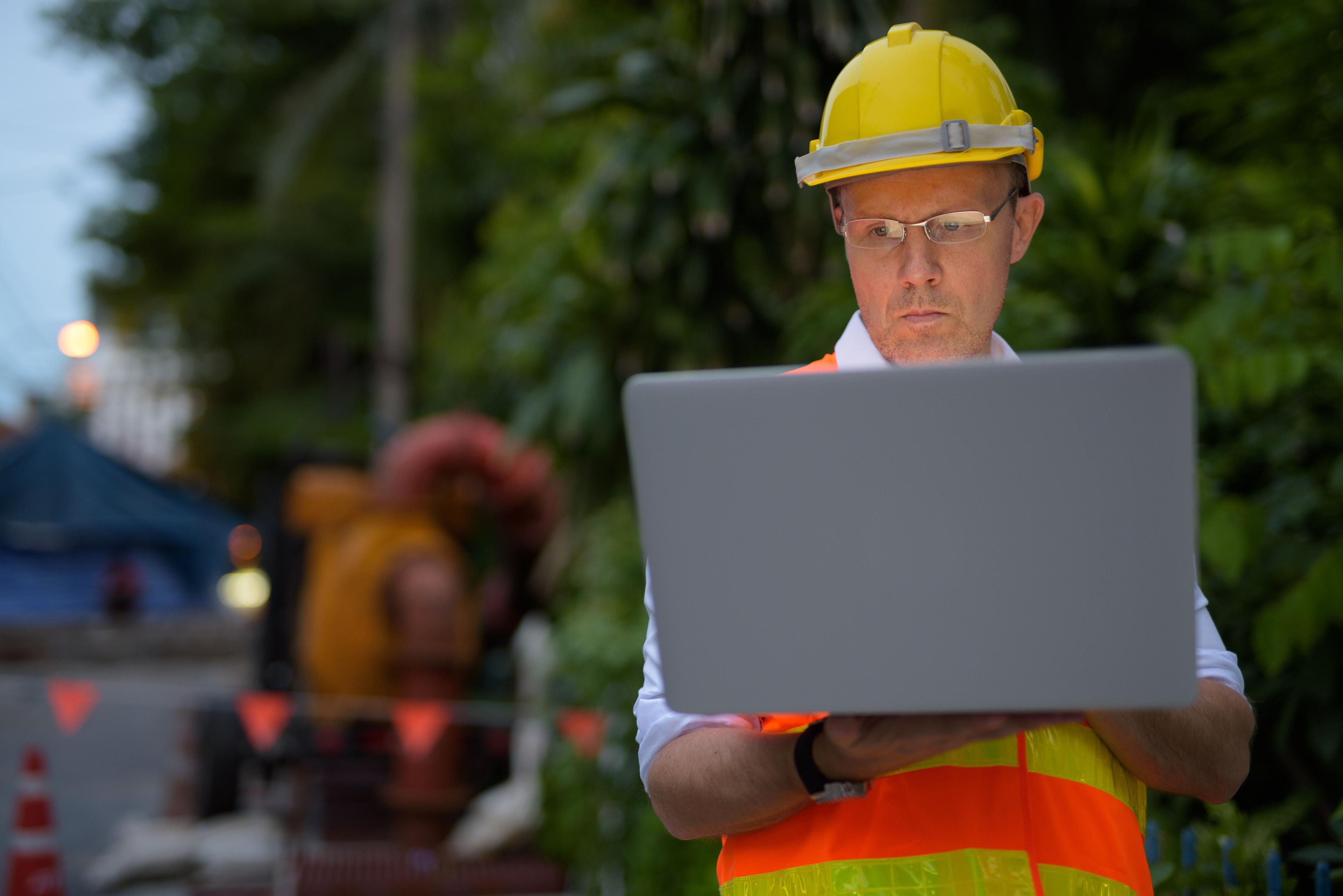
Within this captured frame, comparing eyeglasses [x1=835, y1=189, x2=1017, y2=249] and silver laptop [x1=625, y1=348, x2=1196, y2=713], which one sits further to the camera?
eyeglasses [x1=835, y1=189, x2=1017, y2=249]

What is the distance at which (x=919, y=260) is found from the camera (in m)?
1.50

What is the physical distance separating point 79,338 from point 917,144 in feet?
56.1

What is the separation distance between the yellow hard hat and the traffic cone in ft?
18.3

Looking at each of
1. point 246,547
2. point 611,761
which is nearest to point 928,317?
point 611,761

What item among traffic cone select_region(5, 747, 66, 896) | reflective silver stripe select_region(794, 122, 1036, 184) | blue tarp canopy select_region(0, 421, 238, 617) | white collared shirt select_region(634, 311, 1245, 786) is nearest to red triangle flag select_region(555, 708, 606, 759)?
traffic cone select_region(5, 747, 66, 896)

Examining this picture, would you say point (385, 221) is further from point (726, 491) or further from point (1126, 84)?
point (726, 491)

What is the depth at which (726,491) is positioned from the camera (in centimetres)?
109

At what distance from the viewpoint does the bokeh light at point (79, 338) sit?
16.2 meters

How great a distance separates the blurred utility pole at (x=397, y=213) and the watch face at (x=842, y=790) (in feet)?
46.1

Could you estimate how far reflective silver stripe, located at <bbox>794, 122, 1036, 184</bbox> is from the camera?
1.44 meters

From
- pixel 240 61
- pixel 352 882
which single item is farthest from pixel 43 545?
pixel 352 882

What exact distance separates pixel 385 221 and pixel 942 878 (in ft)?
50.8

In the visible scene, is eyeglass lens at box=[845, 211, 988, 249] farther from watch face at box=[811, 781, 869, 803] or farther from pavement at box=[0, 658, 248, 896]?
pavement at box=[0, 658, 248, 896]

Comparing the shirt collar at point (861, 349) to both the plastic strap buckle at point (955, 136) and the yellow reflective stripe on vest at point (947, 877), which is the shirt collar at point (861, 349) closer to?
the plastic strap buckle at point (955, 136)
